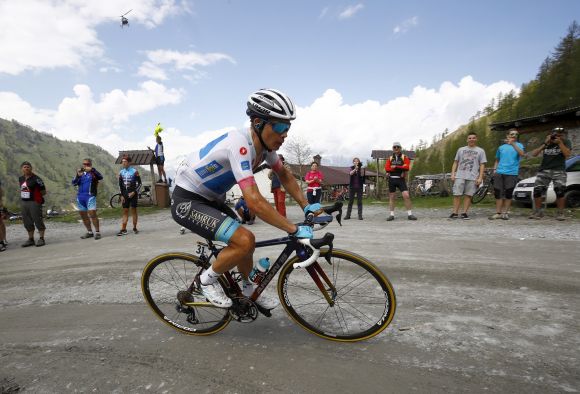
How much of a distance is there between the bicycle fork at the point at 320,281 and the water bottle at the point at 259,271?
0.41 m

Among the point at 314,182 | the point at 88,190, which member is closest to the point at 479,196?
the point at 314,182

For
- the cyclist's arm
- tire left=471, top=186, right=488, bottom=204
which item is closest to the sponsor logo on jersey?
the cyclist's arm

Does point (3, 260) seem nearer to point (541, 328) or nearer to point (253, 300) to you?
point (253, 300)

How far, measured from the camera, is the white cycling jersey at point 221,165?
2.61 metres

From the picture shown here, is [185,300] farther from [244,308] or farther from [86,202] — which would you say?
[86,202]

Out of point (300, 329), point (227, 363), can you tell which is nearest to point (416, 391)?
point (300, 329)

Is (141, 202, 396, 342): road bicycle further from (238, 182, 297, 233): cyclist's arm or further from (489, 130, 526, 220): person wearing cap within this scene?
(489, 130, 526, 220): person wearing cap

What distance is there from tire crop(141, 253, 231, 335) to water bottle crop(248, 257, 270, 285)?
17.7 inches

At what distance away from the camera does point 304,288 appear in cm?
307

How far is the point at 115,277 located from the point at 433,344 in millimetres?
4883

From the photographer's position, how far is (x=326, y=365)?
2.54 m

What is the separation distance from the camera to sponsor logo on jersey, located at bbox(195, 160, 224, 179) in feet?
9.27

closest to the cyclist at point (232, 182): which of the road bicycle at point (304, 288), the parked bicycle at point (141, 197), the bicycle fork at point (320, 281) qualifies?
the road bicycle at point (304, 288)

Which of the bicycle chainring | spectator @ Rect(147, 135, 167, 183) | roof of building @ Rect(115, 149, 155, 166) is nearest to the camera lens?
the bicycle chainring
